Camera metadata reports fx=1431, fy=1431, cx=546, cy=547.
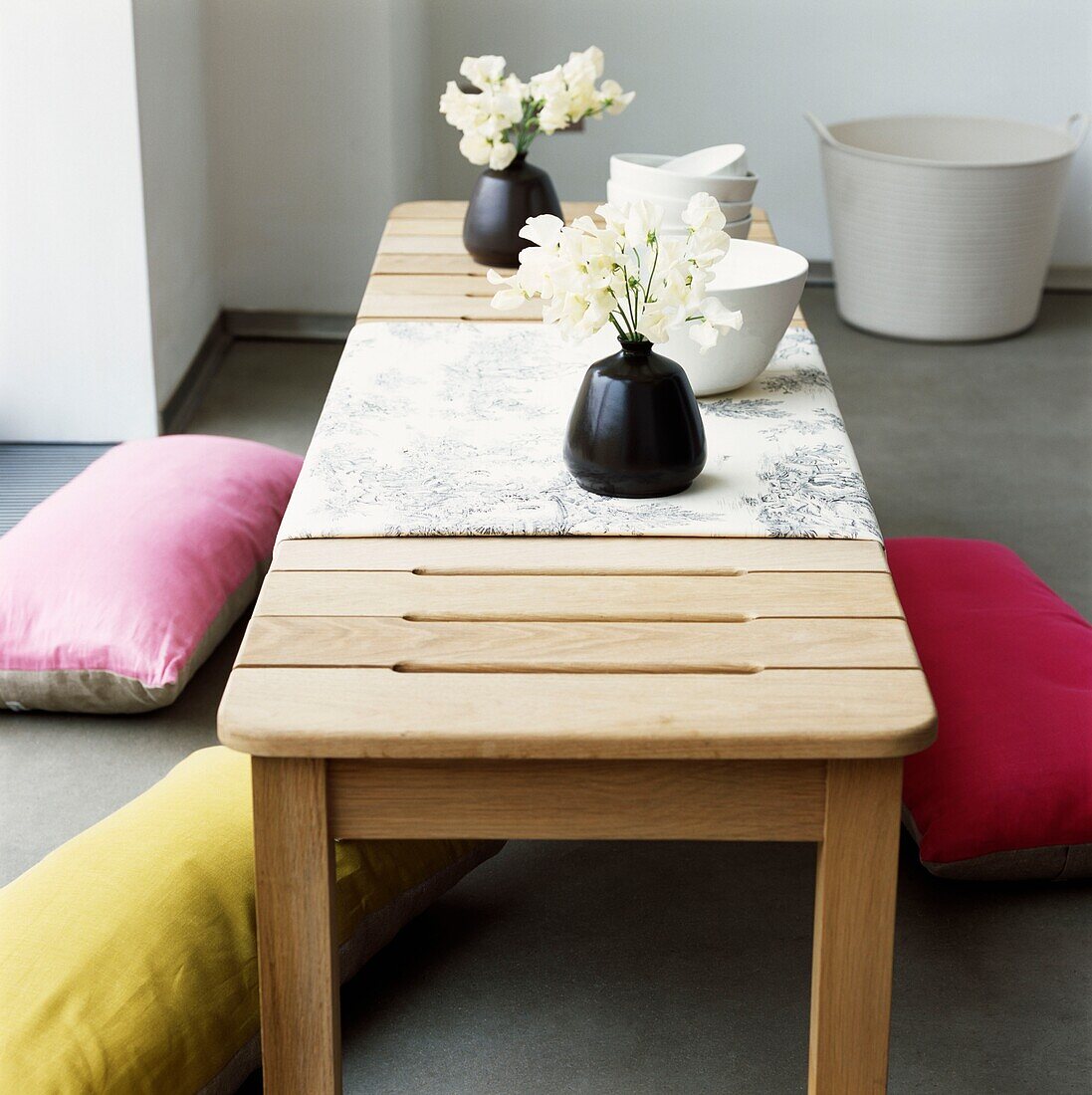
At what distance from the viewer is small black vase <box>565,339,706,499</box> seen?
1445 millimetres

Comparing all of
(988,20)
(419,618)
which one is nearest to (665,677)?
(419,618)

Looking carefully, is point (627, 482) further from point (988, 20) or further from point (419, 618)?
point (988, 20)

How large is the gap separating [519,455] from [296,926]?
62 centimetres

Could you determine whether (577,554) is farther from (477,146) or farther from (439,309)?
(477,146)

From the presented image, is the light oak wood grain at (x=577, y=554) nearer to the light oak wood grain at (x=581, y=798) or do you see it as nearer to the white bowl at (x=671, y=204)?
the light oak wood grain at (x=581, y=798)

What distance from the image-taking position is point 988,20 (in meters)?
4.10

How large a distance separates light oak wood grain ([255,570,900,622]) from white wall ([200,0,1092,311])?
8.32 ft

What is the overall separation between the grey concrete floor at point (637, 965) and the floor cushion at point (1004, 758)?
0.21ft

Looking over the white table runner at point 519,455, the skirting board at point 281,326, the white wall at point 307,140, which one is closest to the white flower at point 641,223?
the white table runner at point 519,455

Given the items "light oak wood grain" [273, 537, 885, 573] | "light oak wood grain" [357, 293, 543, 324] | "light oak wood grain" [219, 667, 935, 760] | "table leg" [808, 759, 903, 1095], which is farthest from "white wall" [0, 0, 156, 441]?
"table leg" [808, 759, 903, 1095]

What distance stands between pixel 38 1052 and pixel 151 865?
237mm

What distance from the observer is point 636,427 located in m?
1.45

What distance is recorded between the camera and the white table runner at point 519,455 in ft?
4.79

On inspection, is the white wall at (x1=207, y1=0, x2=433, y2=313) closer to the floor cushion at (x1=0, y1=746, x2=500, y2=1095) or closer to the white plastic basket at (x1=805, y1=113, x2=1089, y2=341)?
the white plastic basket at (x1=805, y1=113, x2=1089, y2=341)
